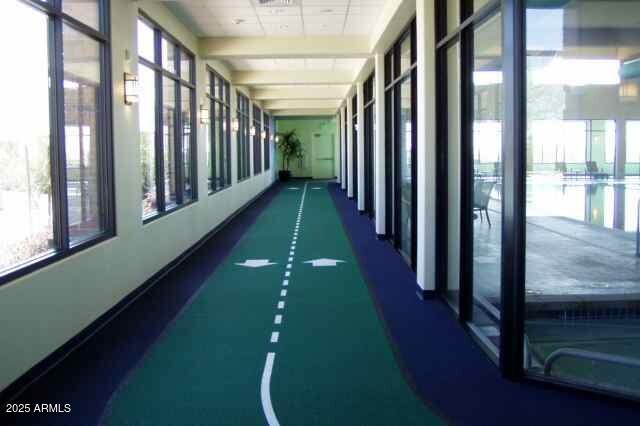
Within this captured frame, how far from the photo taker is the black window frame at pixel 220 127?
43.8 ft

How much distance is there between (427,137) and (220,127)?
8.64 meters

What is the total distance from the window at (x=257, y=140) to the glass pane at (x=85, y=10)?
16069 millimetres

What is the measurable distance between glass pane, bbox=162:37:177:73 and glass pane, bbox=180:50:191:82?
416mm

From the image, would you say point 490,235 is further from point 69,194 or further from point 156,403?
point 69,194

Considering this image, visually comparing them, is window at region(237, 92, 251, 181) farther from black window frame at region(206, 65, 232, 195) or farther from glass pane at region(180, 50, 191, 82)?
glass pane at region(180, 50, 191, 82)

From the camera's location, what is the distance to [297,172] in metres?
37.2

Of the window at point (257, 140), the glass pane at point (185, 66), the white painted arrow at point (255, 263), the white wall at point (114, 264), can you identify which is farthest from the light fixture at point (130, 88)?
the window at point (257, 140)

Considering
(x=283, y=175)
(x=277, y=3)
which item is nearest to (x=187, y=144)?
(x=277, y=3)

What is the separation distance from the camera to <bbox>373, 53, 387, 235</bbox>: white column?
11.3 metres

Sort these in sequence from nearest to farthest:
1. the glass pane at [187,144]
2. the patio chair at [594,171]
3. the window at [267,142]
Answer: the patio chair at [594,171], the glass pane at [187,144], the window at [267,142]

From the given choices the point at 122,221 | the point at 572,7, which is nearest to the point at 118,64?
the point at 122,221

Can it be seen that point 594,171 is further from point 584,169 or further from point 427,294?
point 427,294

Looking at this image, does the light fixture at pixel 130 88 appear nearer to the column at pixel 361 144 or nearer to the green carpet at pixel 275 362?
the green carpet at pixel 275 362

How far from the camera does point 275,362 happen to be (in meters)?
4.92
